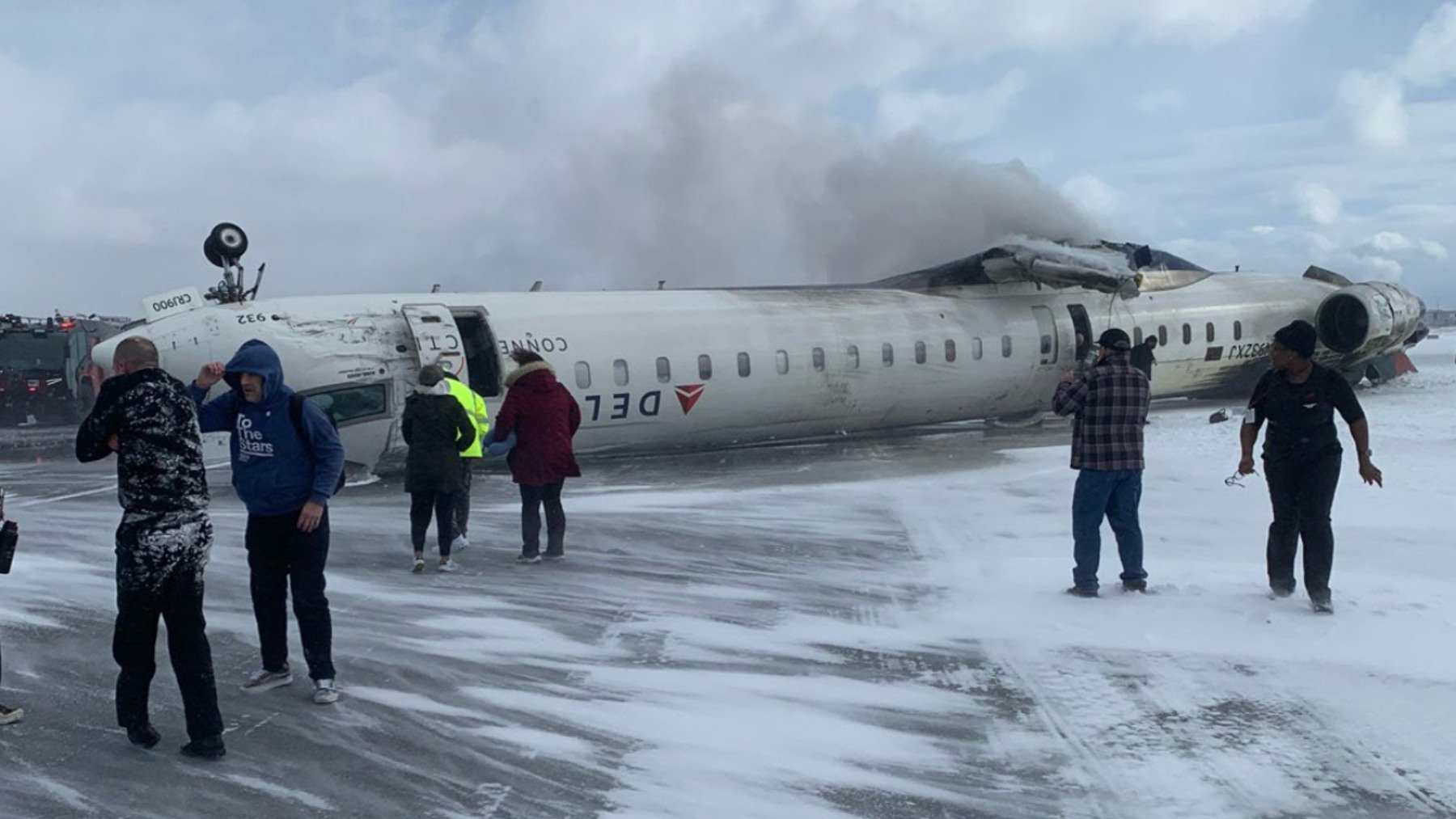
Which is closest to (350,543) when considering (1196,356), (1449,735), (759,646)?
(759,646)

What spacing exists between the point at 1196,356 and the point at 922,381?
5886mm

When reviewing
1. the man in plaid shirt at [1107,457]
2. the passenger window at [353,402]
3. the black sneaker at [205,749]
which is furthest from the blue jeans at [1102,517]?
the passenger window at [353,402]

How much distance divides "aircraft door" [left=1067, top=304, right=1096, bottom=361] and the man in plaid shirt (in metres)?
11.8

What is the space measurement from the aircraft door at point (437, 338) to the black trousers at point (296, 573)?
834cm

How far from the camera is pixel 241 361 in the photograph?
20.0ft

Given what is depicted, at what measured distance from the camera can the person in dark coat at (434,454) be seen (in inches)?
373

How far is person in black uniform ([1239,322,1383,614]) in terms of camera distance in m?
7.57

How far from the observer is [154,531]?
5.37m

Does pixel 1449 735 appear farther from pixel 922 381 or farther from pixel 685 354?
pixel 922 381

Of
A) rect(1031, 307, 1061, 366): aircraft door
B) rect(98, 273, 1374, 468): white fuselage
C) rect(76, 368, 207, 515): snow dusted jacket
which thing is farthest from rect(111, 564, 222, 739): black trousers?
rect(1031, 307, 1061, 366): aircraft door

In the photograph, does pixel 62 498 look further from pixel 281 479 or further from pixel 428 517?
pixel 281 479

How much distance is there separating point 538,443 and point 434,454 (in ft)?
2.76

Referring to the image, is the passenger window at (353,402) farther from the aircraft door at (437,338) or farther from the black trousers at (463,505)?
the black trousers at (463,505)

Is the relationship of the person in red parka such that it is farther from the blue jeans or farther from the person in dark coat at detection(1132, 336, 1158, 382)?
the person in dark coat at detection(1132, 336, 1158, 382)
